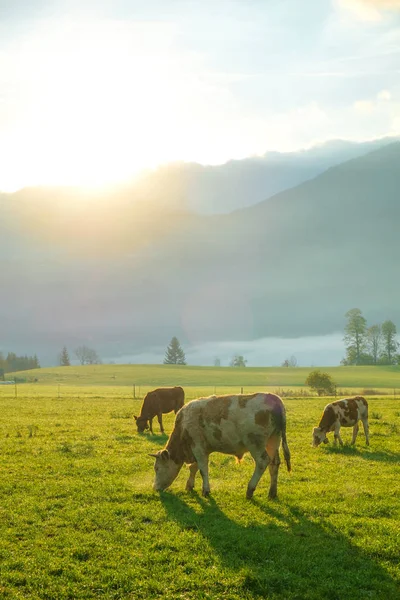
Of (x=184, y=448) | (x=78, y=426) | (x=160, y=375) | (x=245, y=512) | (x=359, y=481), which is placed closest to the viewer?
(x=245, y=512)

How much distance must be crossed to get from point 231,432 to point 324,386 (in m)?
63.7

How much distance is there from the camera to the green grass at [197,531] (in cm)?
914

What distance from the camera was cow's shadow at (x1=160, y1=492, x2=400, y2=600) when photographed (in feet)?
29.4

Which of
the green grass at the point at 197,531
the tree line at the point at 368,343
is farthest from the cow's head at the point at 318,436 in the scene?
the tree line at the point at 368,343

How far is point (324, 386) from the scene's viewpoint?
2940 inches

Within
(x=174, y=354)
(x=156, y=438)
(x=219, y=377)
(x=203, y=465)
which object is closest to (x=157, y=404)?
(x=156, y=438)

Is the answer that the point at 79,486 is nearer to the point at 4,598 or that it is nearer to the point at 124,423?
the point at 4,598

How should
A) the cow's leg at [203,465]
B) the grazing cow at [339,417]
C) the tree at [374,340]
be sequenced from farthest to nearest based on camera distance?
the tree at [374,340] → the grazing cow at [339,417] → the cow's leg at [203,465]

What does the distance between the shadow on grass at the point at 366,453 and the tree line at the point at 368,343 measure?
444 feet

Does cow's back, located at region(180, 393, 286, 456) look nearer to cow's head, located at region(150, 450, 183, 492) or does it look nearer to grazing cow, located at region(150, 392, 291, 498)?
grazing cow, located at region(150, 392, 291, 498)

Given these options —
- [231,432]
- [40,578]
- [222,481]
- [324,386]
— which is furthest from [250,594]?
[324,386]

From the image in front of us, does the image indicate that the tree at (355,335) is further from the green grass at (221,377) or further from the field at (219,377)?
the field at (219,377)

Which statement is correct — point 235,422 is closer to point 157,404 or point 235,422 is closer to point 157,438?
point 157,438

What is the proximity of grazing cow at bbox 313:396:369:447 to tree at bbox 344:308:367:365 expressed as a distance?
13095 cm
